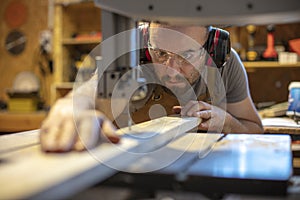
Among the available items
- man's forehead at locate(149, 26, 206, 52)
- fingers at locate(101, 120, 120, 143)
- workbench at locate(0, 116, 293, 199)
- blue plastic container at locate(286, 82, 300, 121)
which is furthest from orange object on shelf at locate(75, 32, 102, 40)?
fingers at locate(101, 120, 120, 143)

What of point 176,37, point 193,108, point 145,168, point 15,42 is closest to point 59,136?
point 145,168

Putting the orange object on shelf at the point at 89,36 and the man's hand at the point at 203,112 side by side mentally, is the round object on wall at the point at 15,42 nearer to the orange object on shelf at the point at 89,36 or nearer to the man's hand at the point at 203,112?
the orange object on shelf at the point at 89,36

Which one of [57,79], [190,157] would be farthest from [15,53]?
[190,157]

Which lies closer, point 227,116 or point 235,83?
point 227,116

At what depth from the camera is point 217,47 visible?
123cm

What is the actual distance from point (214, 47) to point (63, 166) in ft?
2.38

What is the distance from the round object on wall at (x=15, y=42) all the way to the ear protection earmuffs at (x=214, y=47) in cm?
311

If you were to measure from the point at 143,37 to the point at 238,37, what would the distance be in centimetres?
224

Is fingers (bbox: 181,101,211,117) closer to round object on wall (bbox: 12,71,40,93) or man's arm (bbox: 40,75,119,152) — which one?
man's arm (bbox: 40,75,119,152)

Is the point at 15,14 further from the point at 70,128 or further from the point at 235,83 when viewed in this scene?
the point at 70,128

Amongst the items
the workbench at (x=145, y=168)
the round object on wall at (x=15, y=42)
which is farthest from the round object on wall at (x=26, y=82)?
the workbench at (x=145, y=168)

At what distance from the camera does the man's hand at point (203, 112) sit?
129cm

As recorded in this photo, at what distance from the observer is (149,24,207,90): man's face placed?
113 cm

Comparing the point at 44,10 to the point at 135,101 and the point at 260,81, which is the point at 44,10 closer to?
the point at 260,81
